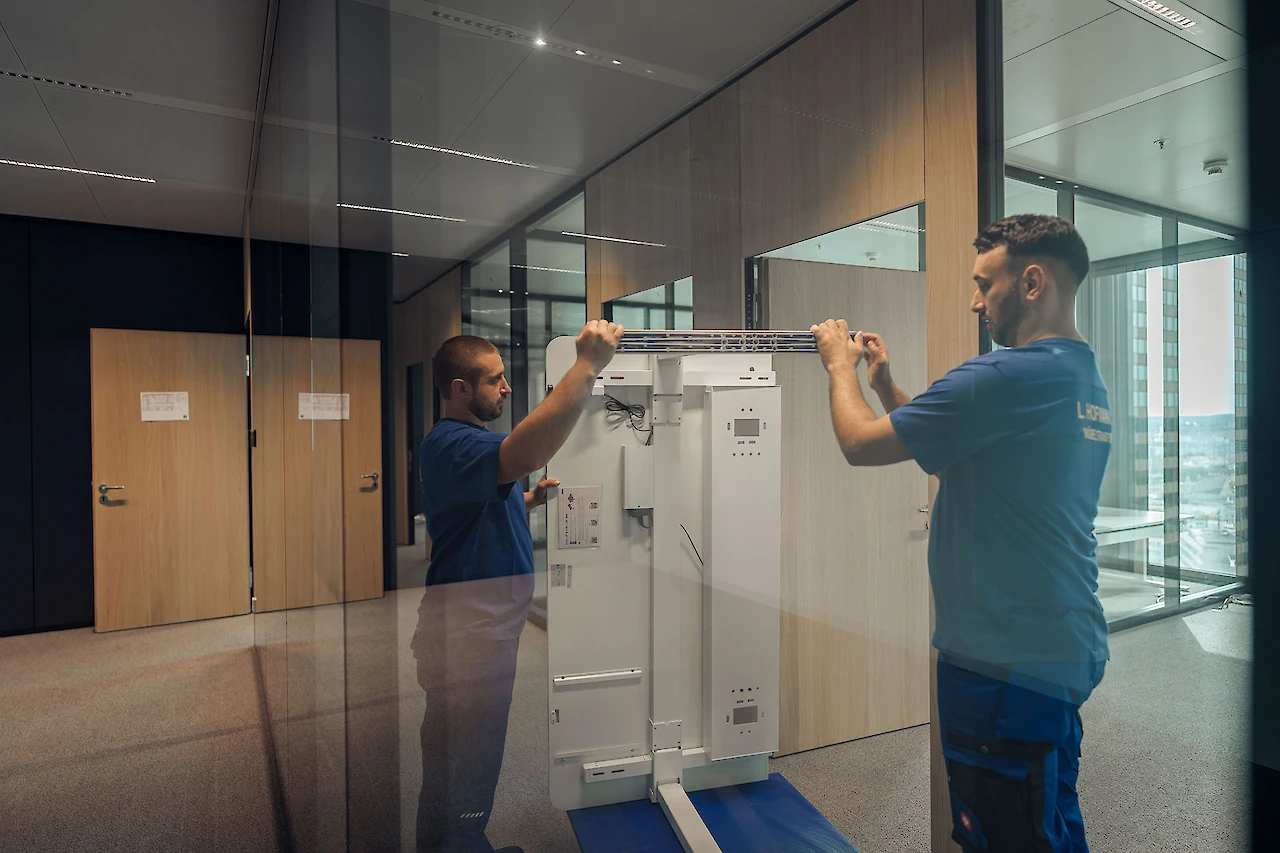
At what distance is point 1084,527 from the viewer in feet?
1.27

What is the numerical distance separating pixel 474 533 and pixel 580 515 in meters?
0.19

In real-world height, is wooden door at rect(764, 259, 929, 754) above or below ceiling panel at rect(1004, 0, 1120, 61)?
below

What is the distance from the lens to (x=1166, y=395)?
35 cm

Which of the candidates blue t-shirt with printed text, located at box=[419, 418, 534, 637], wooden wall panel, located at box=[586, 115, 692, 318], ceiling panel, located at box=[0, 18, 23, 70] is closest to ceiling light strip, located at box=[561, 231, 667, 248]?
wooden wall panel, located at box=[586, 115, 692, 318]

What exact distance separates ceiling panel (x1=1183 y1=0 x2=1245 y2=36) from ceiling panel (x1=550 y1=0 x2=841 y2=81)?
330mm

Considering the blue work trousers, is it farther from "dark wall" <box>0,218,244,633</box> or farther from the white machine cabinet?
"dark wall" <box>0,218,244,633</box>

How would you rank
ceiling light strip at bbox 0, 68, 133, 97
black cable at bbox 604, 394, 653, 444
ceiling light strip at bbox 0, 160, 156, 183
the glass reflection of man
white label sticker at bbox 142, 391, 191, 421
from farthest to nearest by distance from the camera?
white label sticker at bbox 142, 391, 191, 421, ceiling light strip at bbox 0, 160, 156, 183, ceiling light strip at bbox 0, 68, 133, 97, the glass reflection of man, black cable at bbox 604, 394, 653, 444

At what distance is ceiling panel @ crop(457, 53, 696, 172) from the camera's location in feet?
2.21

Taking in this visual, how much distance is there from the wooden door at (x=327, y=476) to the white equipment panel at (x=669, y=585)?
0.39 meters

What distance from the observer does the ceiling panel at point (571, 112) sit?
0.67 metres

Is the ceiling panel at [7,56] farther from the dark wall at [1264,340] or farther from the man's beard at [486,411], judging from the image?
the dark wall at [1264,340]

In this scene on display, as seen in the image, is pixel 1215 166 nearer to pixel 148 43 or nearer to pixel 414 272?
pixel 414 272

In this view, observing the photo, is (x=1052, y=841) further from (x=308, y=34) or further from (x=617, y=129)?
(x=308, y=34)

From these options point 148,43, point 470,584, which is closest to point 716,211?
point 470,584
